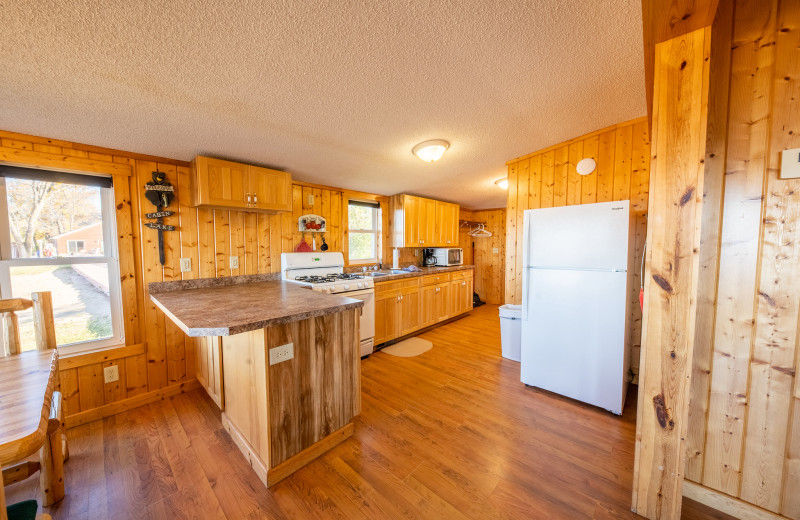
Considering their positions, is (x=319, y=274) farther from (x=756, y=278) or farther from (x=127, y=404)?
(x=756, y=278)

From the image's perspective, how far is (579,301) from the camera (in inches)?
89.0

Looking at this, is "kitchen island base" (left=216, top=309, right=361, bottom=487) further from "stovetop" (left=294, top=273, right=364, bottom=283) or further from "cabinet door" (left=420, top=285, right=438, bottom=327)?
"cabinet door" (left=420, top=285, right=438, bottom=327)

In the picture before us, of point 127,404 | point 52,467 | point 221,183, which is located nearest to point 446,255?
point 221,183

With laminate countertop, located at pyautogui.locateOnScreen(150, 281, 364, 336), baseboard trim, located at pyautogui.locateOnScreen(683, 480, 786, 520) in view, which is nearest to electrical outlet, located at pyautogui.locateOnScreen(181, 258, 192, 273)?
laminate countertop, located at pyautogui.locateOnScreen(150, 281, 364, 336)

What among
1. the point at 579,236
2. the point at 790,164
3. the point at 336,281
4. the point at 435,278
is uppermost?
the point at 790,164

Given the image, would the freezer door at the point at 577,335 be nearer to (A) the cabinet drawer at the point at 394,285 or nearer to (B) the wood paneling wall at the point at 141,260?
(A) the cabinet drawer at the point at 394,285

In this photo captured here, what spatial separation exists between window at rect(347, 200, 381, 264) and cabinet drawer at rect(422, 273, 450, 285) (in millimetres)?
Answer: 798

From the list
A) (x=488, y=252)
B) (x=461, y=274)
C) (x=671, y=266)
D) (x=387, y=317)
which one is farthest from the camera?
(x=488, y=252)

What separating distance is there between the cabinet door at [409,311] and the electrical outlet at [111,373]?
272 cm

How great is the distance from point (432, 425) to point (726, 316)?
1.77 meters

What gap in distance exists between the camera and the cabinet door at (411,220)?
4215 millimetres

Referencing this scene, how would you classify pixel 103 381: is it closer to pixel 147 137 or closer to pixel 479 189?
pixel 147 137

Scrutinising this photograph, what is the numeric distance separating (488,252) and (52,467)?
20.4ft

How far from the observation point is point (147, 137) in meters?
2.07
